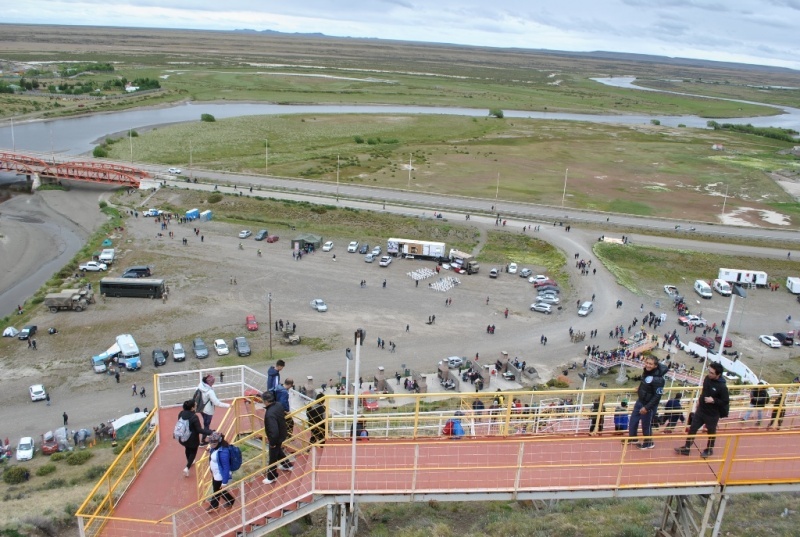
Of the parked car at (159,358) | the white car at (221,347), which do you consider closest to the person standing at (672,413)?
the white car at (221,347)

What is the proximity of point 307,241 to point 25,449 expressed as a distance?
1250 inches

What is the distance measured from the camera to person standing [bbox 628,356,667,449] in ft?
35.6

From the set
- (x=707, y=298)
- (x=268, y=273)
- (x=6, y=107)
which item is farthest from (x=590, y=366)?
(x=6, y=107)

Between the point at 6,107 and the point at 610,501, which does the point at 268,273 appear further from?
the point at 6,107

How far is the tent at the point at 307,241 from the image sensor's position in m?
Answer: 54.1

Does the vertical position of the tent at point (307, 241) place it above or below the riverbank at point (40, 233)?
above

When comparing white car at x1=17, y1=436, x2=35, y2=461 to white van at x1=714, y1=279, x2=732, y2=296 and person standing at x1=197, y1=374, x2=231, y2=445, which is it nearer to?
person standing at x1=197, y1=374, x2=231, y2=445

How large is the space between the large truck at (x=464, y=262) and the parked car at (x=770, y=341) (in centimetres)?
2098

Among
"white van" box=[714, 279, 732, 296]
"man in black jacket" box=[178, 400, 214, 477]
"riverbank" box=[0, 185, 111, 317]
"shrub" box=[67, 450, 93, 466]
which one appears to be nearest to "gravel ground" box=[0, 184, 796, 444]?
"white van" box=[714, 279, 732, 296]

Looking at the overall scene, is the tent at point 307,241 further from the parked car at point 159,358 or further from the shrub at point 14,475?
the shrub at point 14,475

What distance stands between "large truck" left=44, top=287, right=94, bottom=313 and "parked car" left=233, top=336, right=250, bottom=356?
1203 centimetres

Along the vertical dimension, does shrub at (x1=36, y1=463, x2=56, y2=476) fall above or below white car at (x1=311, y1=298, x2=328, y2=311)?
above

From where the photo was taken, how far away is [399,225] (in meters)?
61.4

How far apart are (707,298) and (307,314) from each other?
101ft
